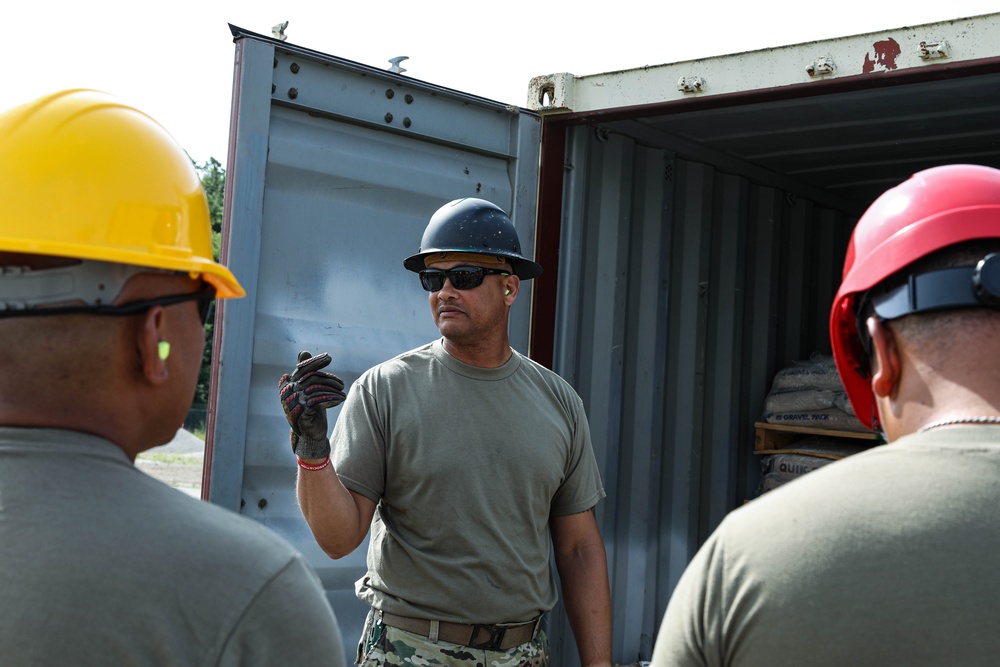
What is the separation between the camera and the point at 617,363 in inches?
184

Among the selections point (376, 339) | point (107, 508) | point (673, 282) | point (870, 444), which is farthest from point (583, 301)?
point (107, 508)

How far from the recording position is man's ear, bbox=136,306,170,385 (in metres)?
1.23

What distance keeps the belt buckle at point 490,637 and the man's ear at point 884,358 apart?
1754 mm

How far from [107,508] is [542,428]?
6.96 ft

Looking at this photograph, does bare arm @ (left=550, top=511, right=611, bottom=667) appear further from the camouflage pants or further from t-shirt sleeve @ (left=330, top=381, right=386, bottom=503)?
t-shirt sleeve @ (left=330, top=381, right=386, bottom=503)

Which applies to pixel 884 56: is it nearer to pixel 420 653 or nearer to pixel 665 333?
pixel 665 333

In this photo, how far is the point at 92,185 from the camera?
127cm

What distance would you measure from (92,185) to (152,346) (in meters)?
0.22

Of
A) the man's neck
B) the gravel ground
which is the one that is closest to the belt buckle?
the man's neck

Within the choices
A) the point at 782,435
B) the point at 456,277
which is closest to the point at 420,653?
the point at 456,277

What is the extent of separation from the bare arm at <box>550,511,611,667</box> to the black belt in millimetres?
344

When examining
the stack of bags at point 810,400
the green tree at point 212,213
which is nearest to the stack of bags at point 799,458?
the stack of bags at point 810,400

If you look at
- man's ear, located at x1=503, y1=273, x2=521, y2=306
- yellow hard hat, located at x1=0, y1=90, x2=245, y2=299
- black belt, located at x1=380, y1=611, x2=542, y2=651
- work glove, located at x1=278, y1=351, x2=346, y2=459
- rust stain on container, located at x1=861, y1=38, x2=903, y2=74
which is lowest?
black belt, located at x1=380, y1=611, x2=542, y2=651

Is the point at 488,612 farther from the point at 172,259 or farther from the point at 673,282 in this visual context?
the point at 673,282
